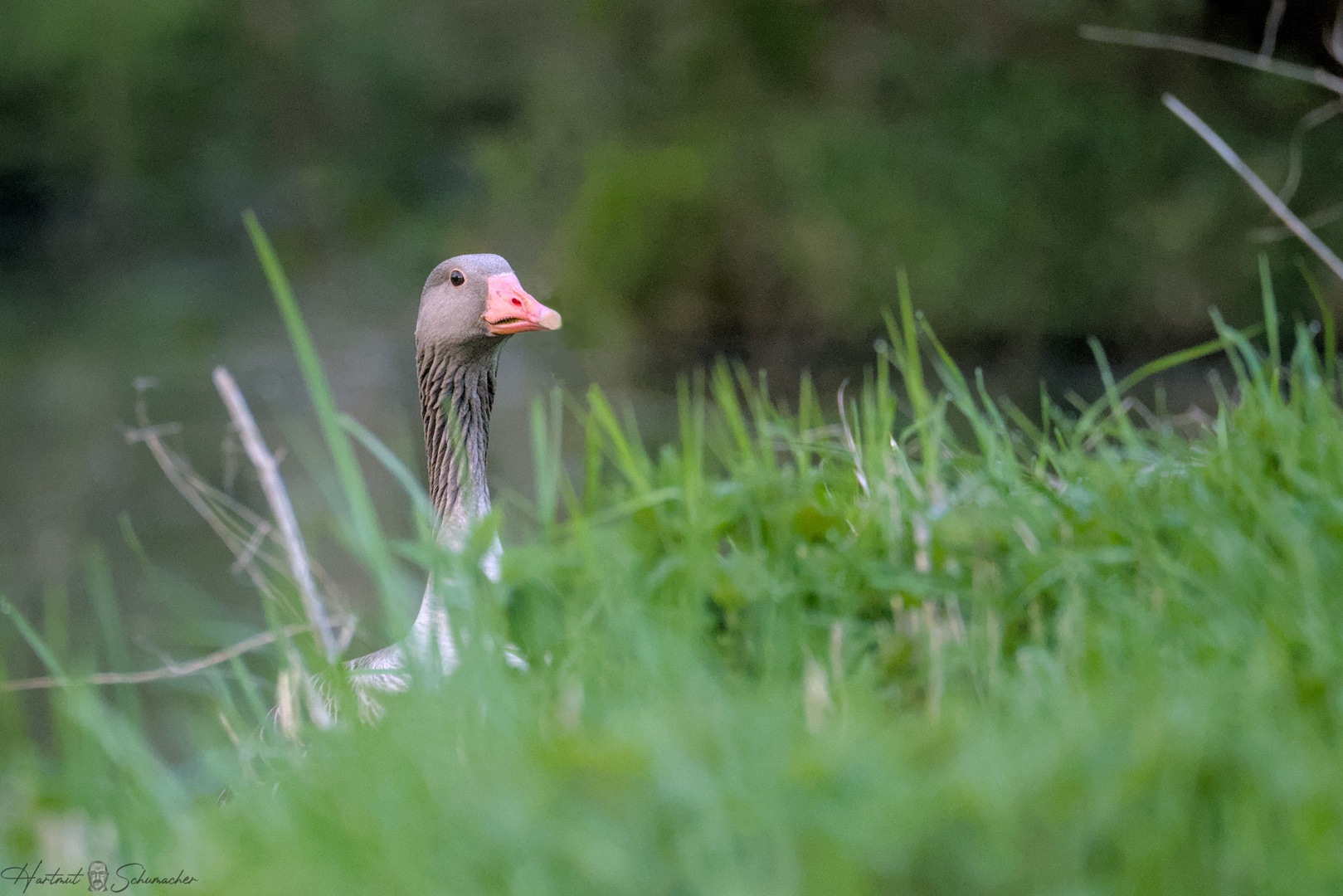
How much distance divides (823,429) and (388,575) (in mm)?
1423

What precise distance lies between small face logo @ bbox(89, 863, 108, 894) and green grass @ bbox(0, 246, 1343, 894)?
0.05 metres

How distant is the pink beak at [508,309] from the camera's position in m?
4.08

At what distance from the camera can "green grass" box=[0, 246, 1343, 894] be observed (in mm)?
1398

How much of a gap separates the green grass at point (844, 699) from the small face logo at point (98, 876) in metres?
0.05

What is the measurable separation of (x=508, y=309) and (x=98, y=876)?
2454 millimetres

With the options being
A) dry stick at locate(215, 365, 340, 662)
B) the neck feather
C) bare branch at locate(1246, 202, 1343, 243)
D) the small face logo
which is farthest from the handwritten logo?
bare branch at locate(1246, 202, 1343, 243)

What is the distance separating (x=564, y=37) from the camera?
54.6ft

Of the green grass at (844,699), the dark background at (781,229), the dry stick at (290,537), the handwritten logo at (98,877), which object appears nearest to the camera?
the green grass at (844,699)

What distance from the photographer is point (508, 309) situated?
13.5 feet

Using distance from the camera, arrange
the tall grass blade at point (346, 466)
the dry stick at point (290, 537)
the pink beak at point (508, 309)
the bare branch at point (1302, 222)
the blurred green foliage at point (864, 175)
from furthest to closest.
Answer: the blurred green foliage at point (864, 175), the bare branch at point (1302, 222), the pink beak at point (508, 309), the dry stick at point (290, 537), the tall grass blade at point (346, 466)

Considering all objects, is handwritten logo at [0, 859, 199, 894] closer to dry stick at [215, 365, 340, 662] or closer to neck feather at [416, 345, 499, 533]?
dry stick at [215, 365, 340, 662]

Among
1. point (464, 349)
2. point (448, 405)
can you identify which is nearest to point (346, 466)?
point (448, 405)

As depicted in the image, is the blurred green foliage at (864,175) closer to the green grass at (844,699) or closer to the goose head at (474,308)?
the goose head at (474,308)

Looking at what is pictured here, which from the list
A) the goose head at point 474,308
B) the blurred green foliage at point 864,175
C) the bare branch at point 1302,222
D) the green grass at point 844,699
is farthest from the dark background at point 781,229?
the green grass at point 844,699
